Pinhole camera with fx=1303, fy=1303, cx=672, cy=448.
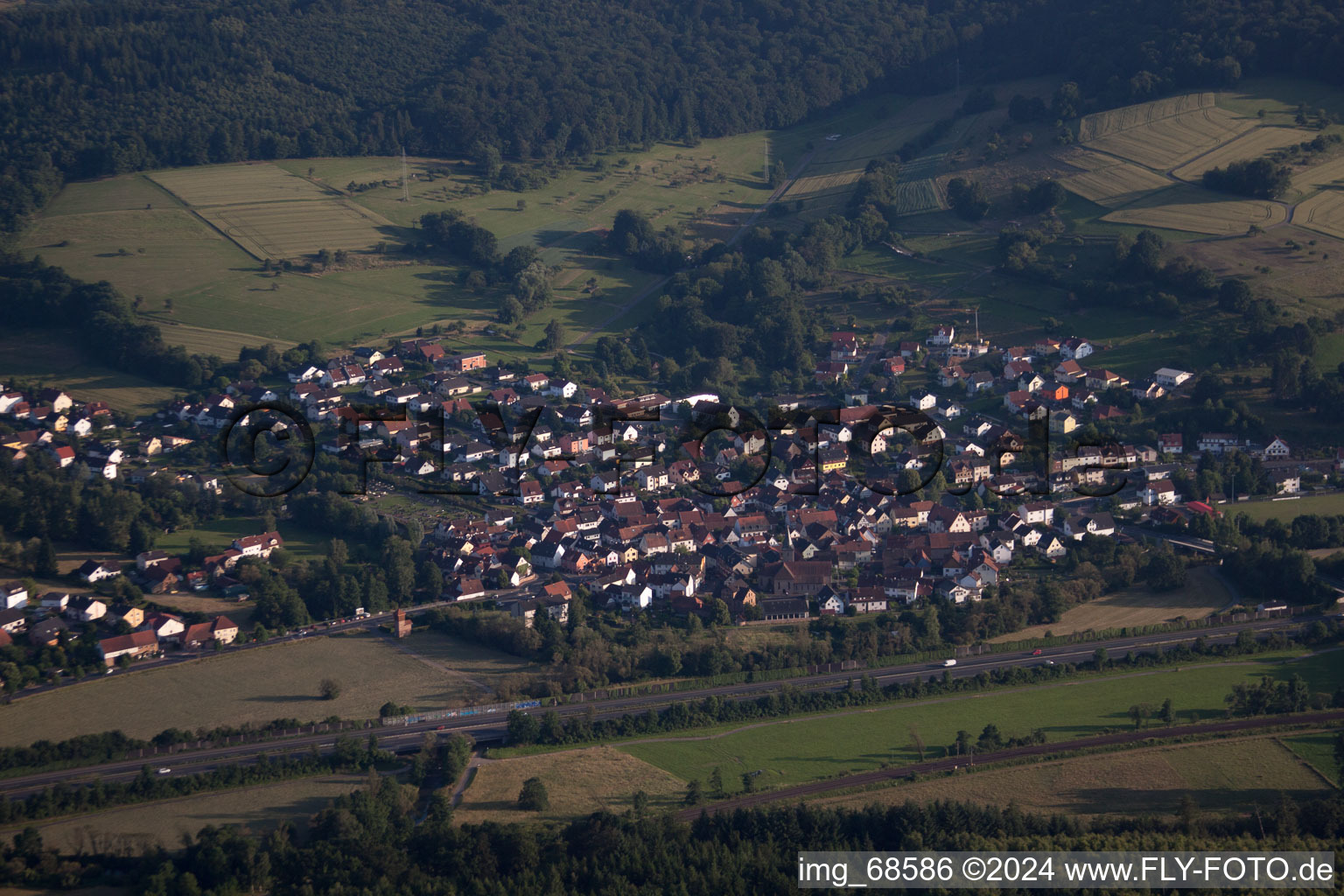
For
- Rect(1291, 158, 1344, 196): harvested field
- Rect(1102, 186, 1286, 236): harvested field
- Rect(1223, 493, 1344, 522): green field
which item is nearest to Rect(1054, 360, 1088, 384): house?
Rect(1223, 493, 1344, 522): green field

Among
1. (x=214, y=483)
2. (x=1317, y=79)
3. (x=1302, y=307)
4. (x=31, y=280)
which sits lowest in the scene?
(x=214, y=483)

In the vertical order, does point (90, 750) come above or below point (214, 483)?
below

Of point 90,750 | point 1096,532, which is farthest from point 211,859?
point 1096,532

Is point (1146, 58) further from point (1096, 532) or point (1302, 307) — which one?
point (1096, 532)

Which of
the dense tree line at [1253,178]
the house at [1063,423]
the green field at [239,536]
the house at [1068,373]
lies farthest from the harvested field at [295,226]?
the dense tree line at [1253,178]

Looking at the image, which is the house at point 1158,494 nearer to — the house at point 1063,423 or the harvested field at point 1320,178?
the house at point 1063,423

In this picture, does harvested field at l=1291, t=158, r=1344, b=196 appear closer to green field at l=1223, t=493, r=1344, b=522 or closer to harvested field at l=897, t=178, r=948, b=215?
harvested field at l=897, t=178, r=948, b=215
